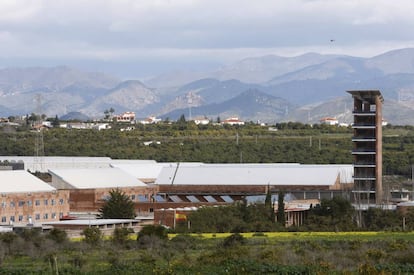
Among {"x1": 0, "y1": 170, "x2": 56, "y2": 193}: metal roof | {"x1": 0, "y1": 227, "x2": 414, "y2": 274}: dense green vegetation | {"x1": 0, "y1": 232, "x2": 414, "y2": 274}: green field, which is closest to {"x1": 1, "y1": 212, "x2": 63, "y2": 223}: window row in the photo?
{"x1": 0, "y1": 170, "x2": 56, "y2": 193}: metal roof

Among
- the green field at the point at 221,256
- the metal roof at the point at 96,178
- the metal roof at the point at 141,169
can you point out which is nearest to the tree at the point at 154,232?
the green field at the point at 221,256

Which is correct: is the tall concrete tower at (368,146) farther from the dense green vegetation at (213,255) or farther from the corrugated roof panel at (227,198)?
the dense green vegetation at (213,255)

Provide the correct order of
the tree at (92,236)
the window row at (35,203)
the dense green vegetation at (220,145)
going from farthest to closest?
the dense green vegetation at (220,145) → the window row at (35,203) → the tree at (92,236)

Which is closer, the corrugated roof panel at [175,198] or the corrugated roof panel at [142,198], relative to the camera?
the corrugated roof panel at [175,198]

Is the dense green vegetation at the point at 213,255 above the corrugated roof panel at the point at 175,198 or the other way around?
the other way around

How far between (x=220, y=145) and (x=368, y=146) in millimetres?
46331

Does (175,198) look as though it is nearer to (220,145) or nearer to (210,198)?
(210,198)

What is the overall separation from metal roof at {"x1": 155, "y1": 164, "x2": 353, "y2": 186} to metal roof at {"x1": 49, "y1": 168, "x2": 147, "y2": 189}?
254 centimetres

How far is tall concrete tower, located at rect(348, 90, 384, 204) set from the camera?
81.4 meters

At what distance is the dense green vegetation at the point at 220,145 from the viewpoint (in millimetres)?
115188

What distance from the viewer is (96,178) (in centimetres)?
8819

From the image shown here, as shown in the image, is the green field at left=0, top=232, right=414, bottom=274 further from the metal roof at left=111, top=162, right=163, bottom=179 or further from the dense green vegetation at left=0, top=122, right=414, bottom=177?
the dense green vegetation at left=0, top=122, right=414, bottom=177

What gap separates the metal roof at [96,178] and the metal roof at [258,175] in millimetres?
2538

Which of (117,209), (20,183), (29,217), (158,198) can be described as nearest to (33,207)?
(29,217)
